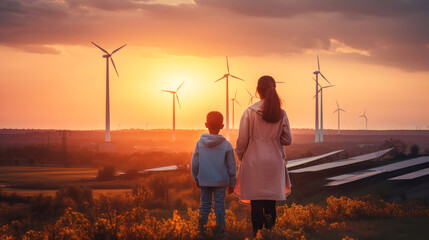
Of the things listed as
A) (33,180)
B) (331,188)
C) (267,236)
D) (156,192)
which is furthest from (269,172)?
(33,180)

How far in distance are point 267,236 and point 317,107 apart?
8919 centimetres

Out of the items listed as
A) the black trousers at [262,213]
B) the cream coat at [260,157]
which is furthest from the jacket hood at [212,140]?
the black trousers at [262,213]

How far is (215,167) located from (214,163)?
78 mm

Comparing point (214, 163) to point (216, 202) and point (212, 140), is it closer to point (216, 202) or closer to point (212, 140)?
point (212, 140)

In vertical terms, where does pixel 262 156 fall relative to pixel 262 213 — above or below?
above

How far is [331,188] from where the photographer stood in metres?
28.1

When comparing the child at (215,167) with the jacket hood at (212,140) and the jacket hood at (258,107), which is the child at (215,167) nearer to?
the jacket hood at (212,140)

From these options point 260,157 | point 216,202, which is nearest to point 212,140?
point 260,157

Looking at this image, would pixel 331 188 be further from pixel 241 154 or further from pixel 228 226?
pixel 241 154

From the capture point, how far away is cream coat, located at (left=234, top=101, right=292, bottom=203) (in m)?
8.80

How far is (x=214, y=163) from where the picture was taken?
30.2 feet

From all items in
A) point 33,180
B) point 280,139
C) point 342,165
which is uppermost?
point 280,139

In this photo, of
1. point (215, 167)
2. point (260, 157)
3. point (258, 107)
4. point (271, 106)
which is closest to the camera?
point (271, 106)

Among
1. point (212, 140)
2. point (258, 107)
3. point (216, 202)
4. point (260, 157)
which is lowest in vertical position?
point (216, 202)
